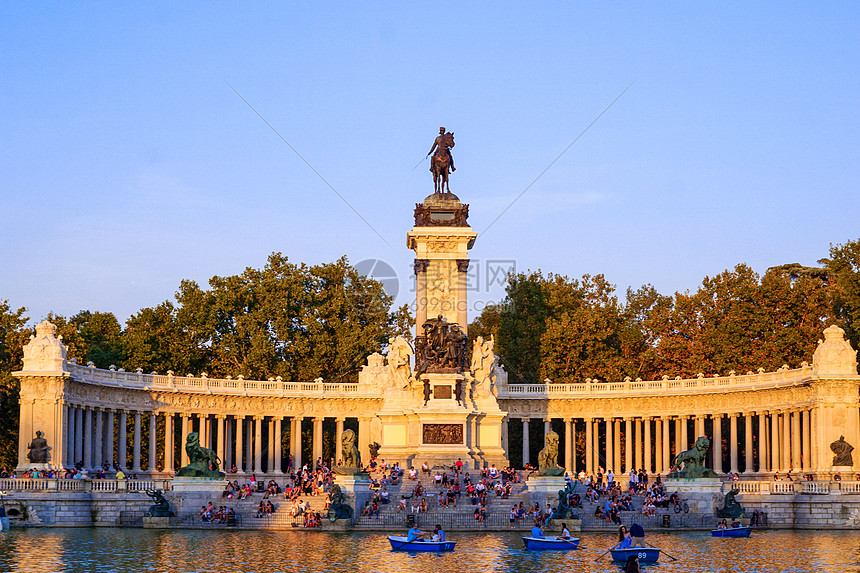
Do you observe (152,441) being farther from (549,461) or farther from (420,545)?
(420,545)

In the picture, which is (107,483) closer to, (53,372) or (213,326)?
(53,372)

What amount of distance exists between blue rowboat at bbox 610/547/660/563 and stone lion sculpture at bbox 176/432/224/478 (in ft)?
78.1

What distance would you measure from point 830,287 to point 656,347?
1312cm

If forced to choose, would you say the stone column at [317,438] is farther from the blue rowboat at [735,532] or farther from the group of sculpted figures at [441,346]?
the blue rowboat at [735,532]

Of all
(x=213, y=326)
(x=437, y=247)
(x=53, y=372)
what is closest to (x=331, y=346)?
(x=213, y=326)

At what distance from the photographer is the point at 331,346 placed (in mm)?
96125

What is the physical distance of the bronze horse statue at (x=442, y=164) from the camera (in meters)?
76.2

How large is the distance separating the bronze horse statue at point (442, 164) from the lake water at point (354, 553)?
28245mm

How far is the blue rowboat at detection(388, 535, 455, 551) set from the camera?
44750mm

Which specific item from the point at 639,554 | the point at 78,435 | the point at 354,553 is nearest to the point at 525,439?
the point at 78,435

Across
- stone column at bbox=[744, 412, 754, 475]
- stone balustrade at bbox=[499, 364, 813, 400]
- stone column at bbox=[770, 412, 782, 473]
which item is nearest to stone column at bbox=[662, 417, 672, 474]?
stone balustrade at bbox=[499, 364, 813, 400]

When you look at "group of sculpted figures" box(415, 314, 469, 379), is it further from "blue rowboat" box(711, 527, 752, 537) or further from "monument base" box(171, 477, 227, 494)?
"blue rowboat" box(711, 527, 752, 537)

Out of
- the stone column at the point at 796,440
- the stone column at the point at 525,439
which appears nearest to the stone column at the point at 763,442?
the stone column at the point at 796,440

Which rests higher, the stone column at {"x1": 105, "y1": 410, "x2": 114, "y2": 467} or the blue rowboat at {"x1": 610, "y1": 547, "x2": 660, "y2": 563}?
the stone column at {"x1": 105, "y1": 410, "x2": 114, "y2": 467}
